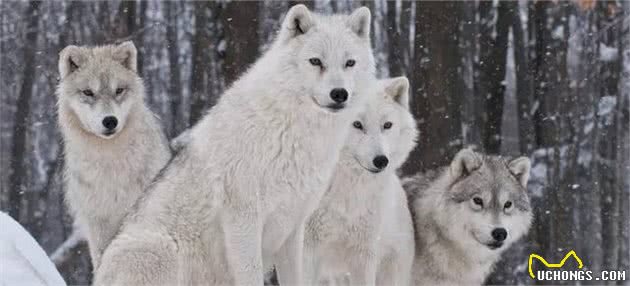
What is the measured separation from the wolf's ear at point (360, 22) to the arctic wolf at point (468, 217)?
2.06 meters

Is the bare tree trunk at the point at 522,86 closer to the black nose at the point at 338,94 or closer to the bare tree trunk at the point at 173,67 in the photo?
the bare tree trunk at the point at 173,67

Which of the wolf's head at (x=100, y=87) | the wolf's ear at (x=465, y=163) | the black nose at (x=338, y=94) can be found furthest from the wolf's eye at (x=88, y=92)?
the wolf's ear at (x=465, y=163)

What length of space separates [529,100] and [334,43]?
8.10m

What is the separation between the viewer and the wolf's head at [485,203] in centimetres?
783

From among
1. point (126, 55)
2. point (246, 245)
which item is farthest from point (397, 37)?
point (246, 245)

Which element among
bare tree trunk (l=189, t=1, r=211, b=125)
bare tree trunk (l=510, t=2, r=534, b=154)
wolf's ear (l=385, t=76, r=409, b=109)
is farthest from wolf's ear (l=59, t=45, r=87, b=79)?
bare tree trunk (l=510, t=2, r=534, b=154)

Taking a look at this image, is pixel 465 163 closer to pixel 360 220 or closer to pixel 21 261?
pixel 360 220

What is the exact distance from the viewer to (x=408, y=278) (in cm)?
792

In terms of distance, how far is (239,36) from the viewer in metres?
13.5

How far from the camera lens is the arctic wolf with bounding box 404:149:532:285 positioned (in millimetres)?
7938

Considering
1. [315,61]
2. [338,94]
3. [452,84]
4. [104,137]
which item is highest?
[315,61]

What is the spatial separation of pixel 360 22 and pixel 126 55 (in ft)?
9.11

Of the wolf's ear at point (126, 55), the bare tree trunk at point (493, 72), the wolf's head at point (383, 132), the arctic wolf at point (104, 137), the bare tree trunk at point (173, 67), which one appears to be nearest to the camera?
the wolf's head at point (383, 132)

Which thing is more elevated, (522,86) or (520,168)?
(520,168)
